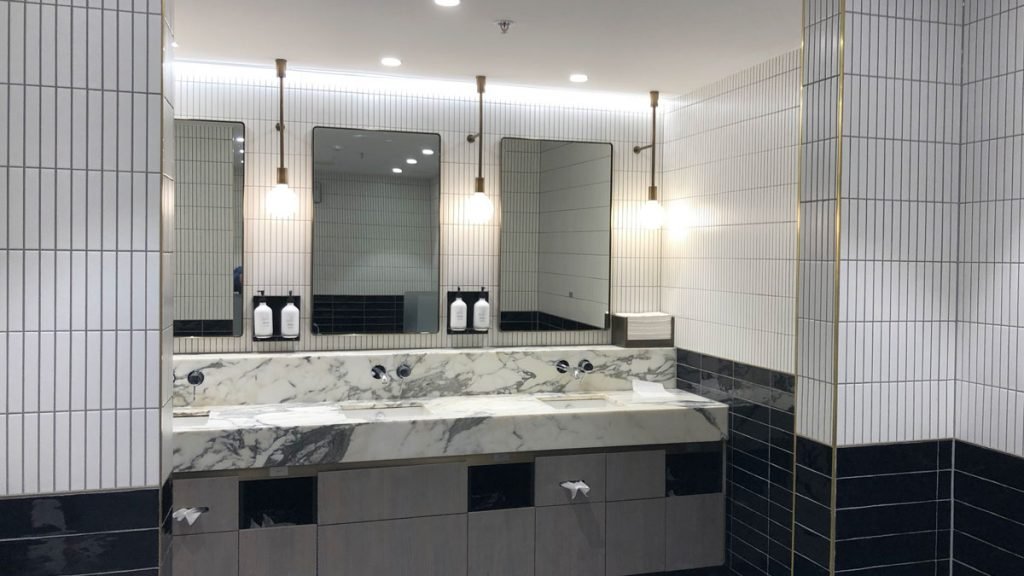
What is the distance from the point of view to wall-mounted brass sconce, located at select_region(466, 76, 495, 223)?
13.6 ft

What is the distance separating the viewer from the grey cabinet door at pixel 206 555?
10.8 ft

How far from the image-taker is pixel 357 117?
4090 millimetres

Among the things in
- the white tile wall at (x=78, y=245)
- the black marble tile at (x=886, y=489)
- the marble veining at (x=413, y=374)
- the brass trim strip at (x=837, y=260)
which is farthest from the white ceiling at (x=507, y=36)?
the black marble tile at (x=886, y=489)

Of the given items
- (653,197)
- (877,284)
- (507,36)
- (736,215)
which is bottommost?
(877,284)

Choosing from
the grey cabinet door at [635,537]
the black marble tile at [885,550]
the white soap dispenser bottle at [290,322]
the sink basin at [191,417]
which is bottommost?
the grey cabinet door at [635,537]

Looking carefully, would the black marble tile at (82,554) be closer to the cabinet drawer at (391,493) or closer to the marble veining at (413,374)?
the cabinet drawer at (391,493)

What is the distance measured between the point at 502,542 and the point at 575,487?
403mm

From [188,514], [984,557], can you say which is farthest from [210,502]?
[984,557]

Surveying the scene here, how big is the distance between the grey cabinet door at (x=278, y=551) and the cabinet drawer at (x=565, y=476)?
1.00 m

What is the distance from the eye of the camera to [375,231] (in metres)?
4.10

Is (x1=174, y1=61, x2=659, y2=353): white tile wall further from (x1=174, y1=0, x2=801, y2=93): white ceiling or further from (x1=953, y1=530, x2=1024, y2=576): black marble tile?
(x1=953, y1=530, x2=1024, y2=576): black marble tile

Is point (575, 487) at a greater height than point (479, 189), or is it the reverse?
point (479, 189)

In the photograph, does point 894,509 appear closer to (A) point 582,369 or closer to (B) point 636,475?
(B) point 636,475

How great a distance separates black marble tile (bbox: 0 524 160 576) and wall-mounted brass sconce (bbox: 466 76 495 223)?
247 centimetres
